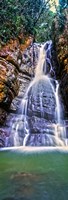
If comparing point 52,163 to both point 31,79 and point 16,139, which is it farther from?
point 31,79

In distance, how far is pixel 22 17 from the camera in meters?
22.6

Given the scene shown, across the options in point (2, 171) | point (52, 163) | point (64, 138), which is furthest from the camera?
point (64, 138)

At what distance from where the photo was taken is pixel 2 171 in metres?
8.55

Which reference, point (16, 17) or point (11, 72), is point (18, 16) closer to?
point (16, 17)

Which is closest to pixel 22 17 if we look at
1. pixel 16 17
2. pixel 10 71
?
pixel 16 17

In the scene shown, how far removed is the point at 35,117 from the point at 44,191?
9429 millimetres

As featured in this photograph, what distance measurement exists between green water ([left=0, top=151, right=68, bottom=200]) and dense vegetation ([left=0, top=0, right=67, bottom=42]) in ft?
34.5

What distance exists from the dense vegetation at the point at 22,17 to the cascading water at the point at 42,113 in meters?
3.57

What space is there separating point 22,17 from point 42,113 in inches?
388

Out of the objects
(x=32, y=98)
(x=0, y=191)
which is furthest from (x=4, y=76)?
(x=0, y=191)

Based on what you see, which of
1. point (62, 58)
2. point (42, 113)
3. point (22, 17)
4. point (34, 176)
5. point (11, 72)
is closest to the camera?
point (34, 176)

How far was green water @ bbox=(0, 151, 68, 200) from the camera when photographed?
609 centimetres

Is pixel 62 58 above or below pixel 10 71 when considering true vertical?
above

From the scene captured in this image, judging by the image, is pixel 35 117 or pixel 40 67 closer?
pixel 35 117
